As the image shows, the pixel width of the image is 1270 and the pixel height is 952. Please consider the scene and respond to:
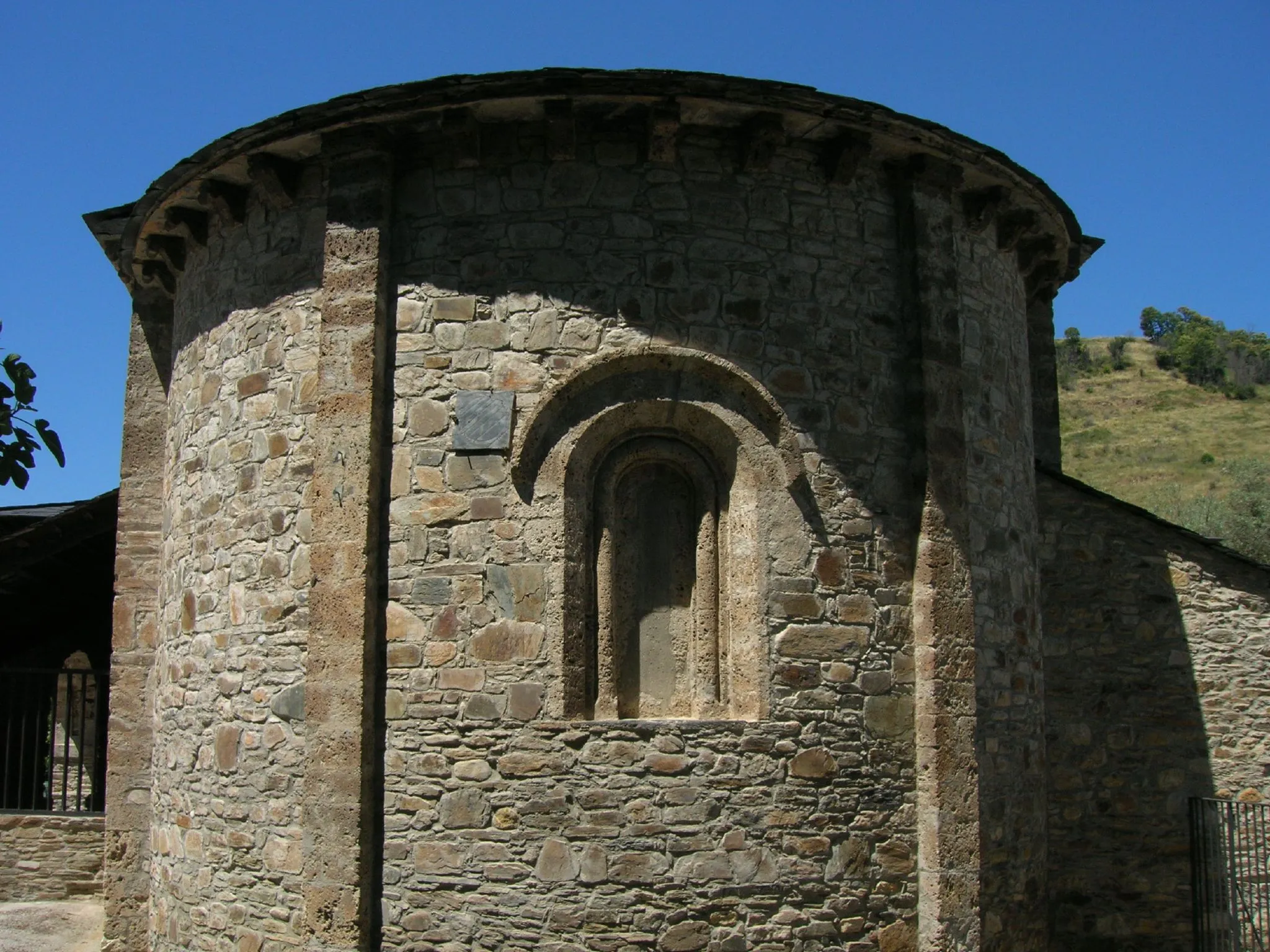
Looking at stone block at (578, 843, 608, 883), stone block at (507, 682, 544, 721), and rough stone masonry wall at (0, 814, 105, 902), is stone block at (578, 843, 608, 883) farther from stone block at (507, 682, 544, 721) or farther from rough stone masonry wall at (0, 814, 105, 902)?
rough stone masonry wall at (0, 814, 105, 902)

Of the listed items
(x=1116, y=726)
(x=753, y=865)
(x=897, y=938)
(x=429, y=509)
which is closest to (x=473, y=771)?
(x=429, y=509)

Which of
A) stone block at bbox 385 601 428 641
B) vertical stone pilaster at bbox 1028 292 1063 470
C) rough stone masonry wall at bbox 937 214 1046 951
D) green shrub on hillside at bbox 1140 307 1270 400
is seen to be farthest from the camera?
green shrub on hillside at bbox 1140 307 1270 400

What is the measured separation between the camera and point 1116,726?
1090 centimetres

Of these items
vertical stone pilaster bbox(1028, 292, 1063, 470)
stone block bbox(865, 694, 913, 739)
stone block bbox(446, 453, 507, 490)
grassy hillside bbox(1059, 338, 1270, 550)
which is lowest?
stone block bbox(865, 694, 913, 739)

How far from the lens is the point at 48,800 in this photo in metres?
12.3

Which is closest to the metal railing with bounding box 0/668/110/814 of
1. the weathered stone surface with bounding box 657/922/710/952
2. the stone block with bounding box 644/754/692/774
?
the stone block with bounding box 644/754/692/774

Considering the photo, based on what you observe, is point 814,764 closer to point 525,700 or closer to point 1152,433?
point 525,700

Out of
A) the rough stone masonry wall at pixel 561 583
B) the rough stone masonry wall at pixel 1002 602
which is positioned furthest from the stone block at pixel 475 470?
the rough stone masonry wall at pixel 1002 602

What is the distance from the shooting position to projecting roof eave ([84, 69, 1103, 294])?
7.86 metres

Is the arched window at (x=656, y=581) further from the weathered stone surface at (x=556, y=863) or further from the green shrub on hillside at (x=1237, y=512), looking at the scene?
the green shrub on hillside at (x=1237, y=512)

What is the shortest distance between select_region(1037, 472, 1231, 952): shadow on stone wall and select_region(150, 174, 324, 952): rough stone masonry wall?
6125 millimetres

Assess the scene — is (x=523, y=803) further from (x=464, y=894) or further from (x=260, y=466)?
(x=260, y=466)

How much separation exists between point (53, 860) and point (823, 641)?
291 inches

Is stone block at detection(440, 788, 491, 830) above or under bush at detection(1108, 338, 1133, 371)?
under
